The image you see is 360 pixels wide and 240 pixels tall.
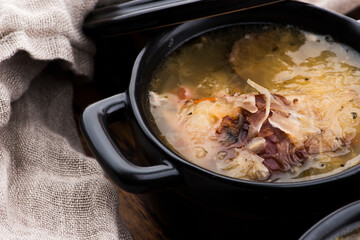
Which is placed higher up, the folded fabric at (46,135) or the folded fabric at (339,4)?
the folded fabric at (339,4)

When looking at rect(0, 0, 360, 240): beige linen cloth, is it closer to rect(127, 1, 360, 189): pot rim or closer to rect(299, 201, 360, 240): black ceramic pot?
rect(127, 1, 360, 189): pot rim

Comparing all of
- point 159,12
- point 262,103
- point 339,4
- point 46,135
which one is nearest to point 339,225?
point 262,103

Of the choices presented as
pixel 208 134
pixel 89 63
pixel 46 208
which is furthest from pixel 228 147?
pixel 89 63

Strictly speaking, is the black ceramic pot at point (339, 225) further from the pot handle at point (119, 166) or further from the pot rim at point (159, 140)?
the pot handle at point (119, 166)

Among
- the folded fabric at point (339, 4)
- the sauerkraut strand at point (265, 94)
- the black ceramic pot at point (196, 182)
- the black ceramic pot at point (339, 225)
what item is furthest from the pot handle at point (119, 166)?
the folded fabric at point (339, 4)

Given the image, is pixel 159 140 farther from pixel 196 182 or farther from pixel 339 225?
pixel 339 225

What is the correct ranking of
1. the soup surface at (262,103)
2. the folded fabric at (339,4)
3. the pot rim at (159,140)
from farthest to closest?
the folded fabric at (339,4)
the soup surface at (262,103)
the pot rim at (159,140)
